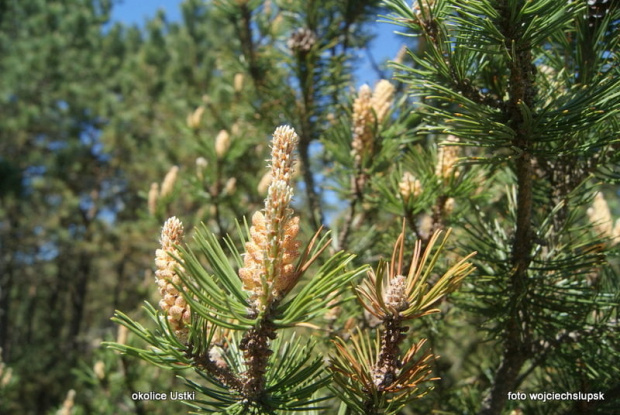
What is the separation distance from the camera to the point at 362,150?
1388 mm

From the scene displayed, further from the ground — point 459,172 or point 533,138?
point 459,172

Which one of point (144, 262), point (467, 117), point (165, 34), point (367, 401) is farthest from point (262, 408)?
point (165, 34)

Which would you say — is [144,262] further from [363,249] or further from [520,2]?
[520,2]

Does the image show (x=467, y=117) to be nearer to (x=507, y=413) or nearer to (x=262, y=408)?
(x=262, y=408)

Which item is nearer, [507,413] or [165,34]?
[507,413]

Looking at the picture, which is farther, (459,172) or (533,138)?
(459,172)

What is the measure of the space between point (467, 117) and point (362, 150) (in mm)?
560

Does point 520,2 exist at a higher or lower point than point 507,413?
higher

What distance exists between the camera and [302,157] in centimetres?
187

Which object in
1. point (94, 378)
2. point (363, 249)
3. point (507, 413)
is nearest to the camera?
point (507, 413)

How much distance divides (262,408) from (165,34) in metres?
11.7

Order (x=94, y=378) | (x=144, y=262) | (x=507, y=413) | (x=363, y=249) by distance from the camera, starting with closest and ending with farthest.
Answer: (x=507, y=413) → (x=363, y=249) → (x=94, y=378) → (x=144, y=262)

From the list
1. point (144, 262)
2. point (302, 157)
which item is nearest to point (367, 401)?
point (302, 157)

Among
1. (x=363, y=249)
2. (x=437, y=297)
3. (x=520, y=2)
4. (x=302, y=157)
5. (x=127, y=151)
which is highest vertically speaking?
(x=127, y=151)
